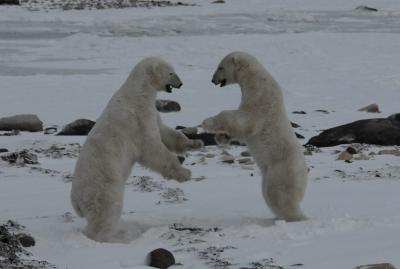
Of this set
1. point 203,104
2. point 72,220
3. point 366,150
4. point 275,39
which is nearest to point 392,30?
point 275,39

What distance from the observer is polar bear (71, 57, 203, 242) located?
5156mm

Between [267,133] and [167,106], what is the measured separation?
5.76m

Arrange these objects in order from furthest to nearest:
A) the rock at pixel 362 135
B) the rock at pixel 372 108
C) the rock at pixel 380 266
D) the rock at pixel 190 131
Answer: the rock at pixel 372 108
the rock at pixel 190 131
the rock at pixel 362 135
the rock at pixel 380 266

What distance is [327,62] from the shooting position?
16.8 m

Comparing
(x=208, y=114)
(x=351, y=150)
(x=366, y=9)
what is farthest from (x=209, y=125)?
(x=366, y=9)

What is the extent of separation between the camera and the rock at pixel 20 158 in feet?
25.2

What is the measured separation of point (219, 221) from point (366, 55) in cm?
1299

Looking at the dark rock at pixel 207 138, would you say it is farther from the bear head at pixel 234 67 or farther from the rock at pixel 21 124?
the bear head at pixel 234 67

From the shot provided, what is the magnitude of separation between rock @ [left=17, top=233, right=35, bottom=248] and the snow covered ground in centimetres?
7

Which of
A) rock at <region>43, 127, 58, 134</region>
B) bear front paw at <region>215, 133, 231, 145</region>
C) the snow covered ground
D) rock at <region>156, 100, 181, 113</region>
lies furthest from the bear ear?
rock at <region>156, 100, 181, 113</region>

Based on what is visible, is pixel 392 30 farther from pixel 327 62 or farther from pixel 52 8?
pixel 52 8

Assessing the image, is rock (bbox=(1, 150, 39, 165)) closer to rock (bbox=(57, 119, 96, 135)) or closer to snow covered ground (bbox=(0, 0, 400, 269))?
snow covered ground (bbox=(0, 0, 400, 269))

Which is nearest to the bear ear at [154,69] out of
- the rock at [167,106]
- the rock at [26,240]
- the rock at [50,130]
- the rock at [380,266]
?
the rock at [26,240]

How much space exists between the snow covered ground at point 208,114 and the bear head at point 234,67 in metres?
1.04
